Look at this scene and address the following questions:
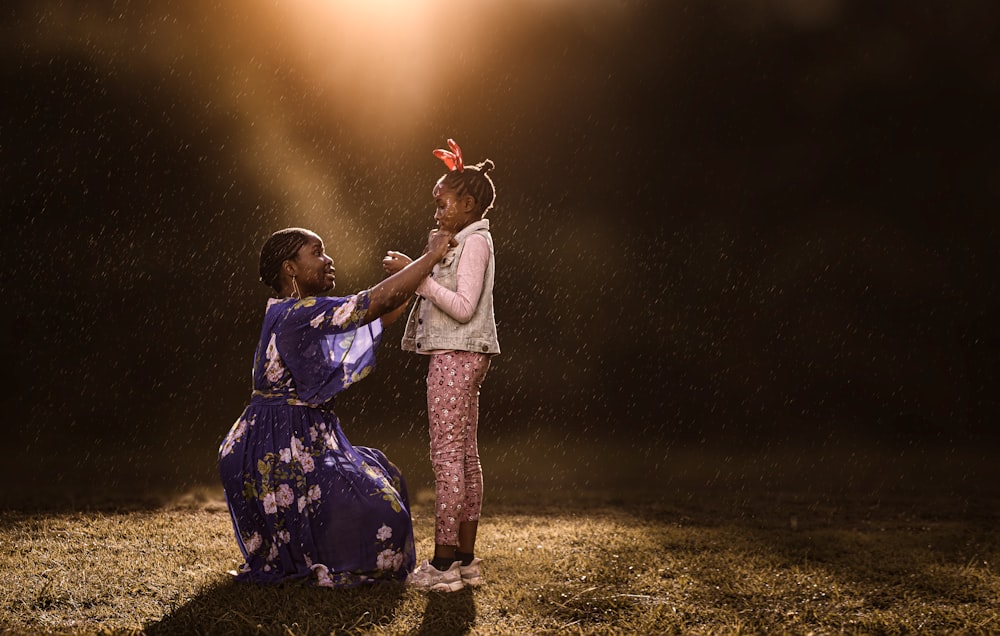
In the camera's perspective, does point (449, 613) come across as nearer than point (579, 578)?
Yes

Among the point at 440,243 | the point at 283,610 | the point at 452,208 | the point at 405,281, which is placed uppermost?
the point at 452,208

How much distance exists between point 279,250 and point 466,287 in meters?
0.68

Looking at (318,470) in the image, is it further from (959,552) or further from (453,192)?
(959,552)

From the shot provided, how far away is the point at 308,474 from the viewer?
2986 mm

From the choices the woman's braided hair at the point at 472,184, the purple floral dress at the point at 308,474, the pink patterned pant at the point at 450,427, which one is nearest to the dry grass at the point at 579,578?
the purple floral dress at the point at 308,474

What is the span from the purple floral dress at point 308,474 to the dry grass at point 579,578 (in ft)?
0.42

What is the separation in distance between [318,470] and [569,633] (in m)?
1.01

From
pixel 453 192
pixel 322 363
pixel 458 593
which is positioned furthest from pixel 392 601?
pixel 453 192

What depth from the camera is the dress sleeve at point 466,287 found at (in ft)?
9.70

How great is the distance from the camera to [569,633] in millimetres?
2504

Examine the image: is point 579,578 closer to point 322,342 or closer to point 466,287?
point 466,287

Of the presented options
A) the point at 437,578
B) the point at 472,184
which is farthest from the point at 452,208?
the point at 437,578

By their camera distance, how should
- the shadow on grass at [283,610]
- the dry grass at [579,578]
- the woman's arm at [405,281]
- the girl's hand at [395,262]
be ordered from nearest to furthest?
the shadow on grass at [283,610] → the dry grass at [579,578] → the woman's arm at [405,281] → the girl's hand at [395,262]

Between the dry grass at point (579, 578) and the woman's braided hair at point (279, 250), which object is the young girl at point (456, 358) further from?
the woman's braided hair at point (279, 250)
